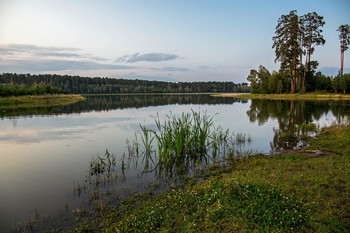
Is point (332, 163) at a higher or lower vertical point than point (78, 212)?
higher

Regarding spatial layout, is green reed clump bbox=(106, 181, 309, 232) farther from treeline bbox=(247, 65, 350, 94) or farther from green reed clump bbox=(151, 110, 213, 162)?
treeline bbox=(247, 65, 350, 94)

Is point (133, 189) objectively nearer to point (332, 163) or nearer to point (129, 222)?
point (129, 222)

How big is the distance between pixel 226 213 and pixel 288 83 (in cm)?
7627

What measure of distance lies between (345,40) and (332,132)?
63.8 meters

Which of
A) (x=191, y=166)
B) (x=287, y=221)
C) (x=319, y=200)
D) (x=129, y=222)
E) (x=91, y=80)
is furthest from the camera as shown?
(x=91, y=80)

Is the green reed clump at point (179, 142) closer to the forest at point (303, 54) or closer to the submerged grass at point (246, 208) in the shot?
the submerged grass at point (246, 208)

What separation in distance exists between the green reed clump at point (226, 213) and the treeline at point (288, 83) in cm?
6382

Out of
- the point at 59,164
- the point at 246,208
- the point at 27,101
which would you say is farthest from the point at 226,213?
the point at 27,101

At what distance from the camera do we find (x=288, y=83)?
2968 inches

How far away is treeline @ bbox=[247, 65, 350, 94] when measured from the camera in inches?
2437

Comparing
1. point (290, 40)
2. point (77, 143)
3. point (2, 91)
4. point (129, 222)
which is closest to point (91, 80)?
point (2, 91)

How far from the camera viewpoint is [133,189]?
995 cm

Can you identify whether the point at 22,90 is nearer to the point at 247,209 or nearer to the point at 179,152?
the point at 179,152

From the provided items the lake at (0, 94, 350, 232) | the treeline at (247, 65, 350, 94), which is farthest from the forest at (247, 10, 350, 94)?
the lake at (0, 94, 350, 232)
